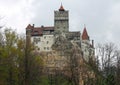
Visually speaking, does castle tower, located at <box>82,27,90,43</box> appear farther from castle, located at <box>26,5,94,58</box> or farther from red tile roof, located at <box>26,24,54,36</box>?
red tile roof, located at <box>26,24,54,36</box>

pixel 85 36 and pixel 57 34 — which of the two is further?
pixel 85 36

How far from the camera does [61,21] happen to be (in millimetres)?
132250

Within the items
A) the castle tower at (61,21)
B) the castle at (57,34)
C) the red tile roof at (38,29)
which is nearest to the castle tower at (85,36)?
the castle at (57,34)

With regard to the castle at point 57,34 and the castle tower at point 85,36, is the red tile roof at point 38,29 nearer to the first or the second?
the castle at point 57,34

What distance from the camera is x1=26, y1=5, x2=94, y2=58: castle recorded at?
126500 mm

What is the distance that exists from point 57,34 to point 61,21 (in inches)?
225

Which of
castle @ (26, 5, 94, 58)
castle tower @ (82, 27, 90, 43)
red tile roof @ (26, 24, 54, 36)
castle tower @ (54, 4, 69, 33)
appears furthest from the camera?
castle tower @ (82, 27, 90, 43)

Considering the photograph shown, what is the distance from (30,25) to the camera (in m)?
135

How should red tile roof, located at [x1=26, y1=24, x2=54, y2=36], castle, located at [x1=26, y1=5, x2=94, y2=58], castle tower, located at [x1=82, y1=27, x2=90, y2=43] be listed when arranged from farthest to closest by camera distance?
castle tower, located at [x1=82, y1=27, x2=90, y2=43] < red tile roof, located at [x1=26, y1=24, x2=54, y2=36] < castle, located at [x1=26, y1=5, x2=94, y2=58]

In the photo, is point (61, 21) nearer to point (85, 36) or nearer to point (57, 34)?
point (57, 34)

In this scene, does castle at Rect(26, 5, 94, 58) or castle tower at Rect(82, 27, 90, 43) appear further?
castle tower at Rect(82, 27, 90, 43)

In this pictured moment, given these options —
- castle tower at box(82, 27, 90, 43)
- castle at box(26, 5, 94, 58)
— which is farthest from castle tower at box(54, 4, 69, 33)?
castle tower at box(82, 27, 90, 43)

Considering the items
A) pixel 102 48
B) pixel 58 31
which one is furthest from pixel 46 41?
pixel 102 48

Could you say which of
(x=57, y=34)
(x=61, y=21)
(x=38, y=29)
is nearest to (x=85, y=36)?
(x=61, y=21)
